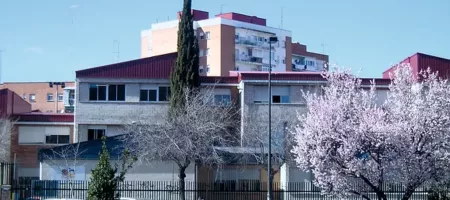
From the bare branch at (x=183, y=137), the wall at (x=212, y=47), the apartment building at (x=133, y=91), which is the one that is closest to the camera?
the bare branch at (x=183, y=137)

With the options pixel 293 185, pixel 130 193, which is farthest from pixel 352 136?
pixel 130 193

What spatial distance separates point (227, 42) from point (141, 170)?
46453 mm

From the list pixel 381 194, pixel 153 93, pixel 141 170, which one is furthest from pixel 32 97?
pixel 381 194

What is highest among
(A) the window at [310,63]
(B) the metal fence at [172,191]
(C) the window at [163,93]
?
(A) the window at [310,63]

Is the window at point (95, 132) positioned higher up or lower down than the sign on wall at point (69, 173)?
higher up

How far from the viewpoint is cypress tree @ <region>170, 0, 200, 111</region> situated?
153 feet

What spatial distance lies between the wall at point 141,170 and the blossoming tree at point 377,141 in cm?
1523

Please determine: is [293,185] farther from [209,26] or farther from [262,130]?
[209,26]

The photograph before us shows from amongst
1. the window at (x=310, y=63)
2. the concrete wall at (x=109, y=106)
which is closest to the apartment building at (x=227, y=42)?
the window at (x=310, y=63)

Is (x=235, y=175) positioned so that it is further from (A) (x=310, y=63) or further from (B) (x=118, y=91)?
(A) (x=310, y=63)

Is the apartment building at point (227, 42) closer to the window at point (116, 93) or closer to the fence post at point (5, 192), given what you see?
the window at point (116, 93)

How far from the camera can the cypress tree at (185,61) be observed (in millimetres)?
46781

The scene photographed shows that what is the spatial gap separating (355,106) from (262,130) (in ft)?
56.6

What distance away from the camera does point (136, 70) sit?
5016 centimetres
